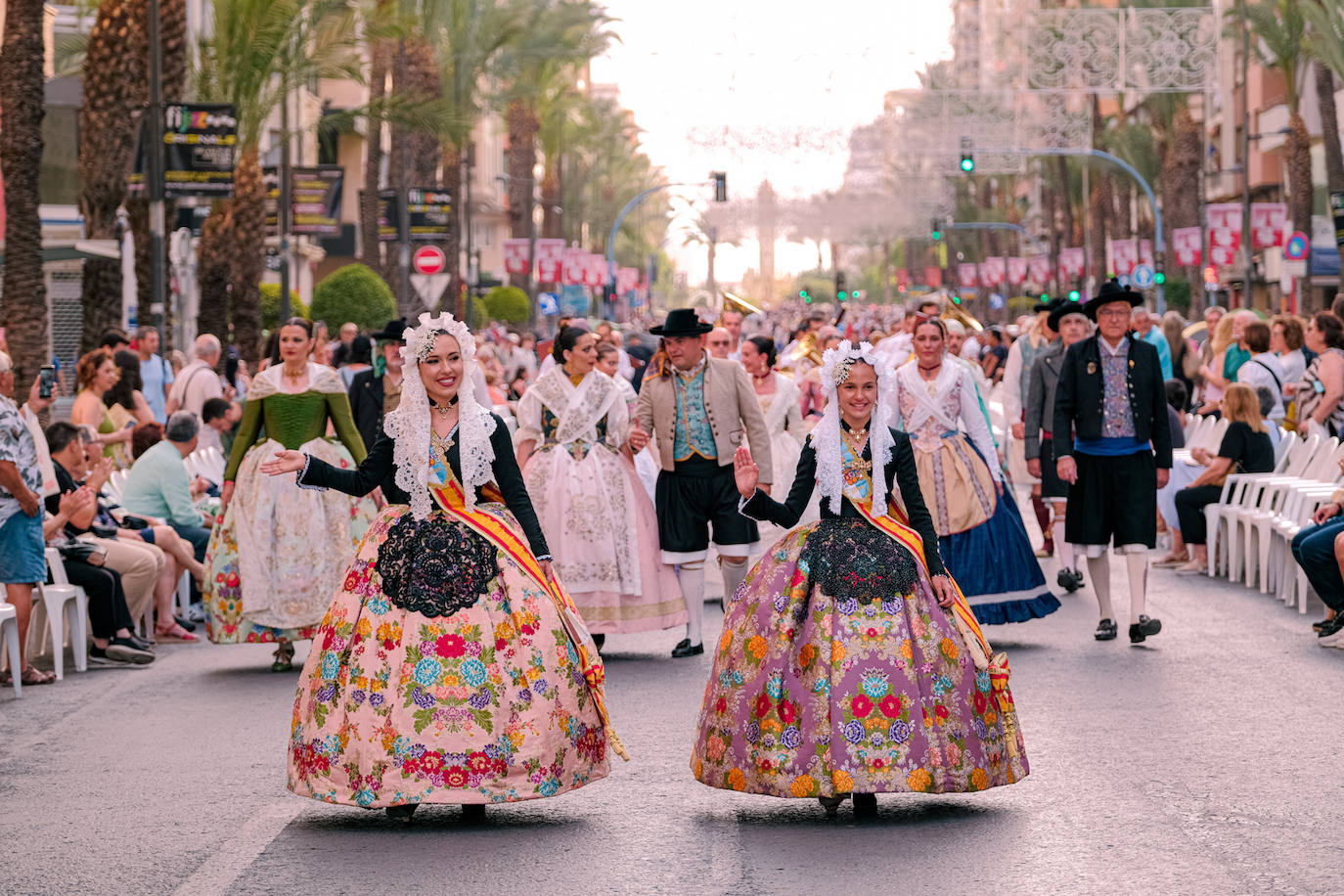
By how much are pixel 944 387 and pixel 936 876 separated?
19.7 feet

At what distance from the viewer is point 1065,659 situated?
40.5ft

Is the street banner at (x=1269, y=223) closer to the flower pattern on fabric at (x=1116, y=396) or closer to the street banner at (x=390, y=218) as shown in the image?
the street banner at (x=390, y=218)

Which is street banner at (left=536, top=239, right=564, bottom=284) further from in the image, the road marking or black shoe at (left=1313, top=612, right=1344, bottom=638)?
the road marking

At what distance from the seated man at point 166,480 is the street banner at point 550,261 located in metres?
51.9

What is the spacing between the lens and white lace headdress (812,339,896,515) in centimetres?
816

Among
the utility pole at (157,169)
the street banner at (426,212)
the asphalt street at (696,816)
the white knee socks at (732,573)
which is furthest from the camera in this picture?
the street banner at (426,212)

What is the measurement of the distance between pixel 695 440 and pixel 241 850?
5.49 m

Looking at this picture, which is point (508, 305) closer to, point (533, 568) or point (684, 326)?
point (684, 326)

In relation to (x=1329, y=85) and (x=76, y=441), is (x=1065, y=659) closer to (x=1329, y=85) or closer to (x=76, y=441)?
(x=76, y=441)

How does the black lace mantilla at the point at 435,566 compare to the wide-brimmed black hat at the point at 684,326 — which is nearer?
the black lace mantilla at the point at 435,566

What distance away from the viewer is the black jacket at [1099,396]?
1276 centimetres

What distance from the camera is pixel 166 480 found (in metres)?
14.8

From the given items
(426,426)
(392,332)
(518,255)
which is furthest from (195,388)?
(518,255)

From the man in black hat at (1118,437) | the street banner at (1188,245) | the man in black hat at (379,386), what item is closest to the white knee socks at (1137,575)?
the man in black hat at (1118,437)
